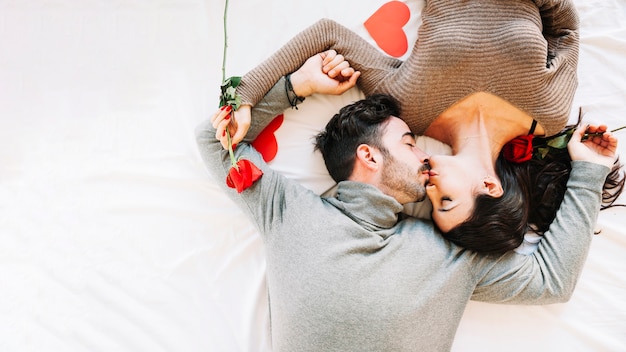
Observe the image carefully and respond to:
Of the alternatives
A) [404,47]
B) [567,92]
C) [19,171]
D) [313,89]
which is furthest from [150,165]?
[567,92]

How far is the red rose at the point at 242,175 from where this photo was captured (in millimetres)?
1026

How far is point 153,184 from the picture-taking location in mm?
1249

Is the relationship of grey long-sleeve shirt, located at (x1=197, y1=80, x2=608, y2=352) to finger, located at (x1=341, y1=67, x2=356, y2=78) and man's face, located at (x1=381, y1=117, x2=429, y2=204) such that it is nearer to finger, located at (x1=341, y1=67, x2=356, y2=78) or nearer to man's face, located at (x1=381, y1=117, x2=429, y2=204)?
man's face, located at (x1=381, y1=117, x2=429, y2=204)

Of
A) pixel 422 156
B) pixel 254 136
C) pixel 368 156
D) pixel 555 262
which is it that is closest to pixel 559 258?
pixel 555 262

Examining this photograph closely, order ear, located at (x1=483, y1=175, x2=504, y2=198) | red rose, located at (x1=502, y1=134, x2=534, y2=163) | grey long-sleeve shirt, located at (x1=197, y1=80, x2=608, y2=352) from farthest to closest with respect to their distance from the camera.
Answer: red rose, located at (x1=502, y1=134, x2=534, y2=163) → ear, located at (x1=483, y1=175, x2=504, y2=198) → grey long-sleeve shirt, located at (x1=197, y1=80, x2=608, y2=352)

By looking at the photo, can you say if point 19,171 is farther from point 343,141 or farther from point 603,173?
point 603,173

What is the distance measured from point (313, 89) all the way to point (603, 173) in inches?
29.4

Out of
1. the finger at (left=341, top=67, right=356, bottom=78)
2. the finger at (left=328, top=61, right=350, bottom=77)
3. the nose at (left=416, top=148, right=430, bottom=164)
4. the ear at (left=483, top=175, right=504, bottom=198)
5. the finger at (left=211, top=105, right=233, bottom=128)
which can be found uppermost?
the finger at (left=328, top=61, right=350, bottom=77)

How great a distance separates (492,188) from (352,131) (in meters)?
0.36

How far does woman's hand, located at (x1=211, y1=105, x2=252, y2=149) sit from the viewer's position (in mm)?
1084

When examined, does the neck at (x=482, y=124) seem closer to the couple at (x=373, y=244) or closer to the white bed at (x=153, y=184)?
the couple at (x=373, y=244)

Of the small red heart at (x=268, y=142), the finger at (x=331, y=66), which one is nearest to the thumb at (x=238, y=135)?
the small red heart at (x=268, y=142)

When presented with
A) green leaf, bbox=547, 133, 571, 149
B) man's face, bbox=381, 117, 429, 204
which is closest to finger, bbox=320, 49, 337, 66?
man's face, bbox=381, 117, 429, 204

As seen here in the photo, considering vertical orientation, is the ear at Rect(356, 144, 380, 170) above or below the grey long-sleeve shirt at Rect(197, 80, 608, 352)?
above
